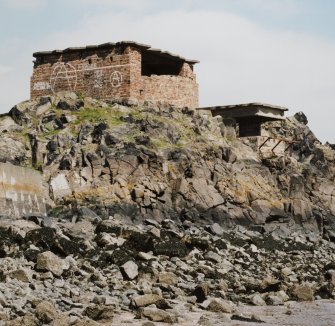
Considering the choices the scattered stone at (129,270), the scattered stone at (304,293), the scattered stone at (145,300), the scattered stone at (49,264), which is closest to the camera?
the scattered stone at (145,300)

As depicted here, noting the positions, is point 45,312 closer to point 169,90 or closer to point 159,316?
point 159,316

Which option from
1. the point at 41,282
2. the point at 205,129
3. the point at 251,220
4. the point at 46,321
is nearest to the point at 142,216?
the point at 251,220

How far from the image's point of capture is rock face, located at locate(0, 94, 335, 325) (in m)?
23.4

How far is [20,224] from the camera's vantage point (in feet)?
104

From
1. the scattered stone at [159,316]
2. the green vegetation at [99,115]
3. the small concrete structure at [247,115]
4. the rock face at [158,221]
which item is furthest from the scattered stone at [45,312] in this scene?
the small concrete structure at [247,115]

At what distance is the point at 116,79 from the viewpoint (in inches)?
1993

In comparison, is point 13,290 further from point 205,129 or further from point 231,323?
point 205,129

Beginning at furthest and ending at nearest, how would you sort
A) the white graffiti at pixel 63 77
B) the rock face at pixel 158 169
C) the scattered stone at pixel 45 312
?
the white graffiti at pixel 63 77 < the rock face at pixel 158 169 < the scattered stone at pixel 45 312

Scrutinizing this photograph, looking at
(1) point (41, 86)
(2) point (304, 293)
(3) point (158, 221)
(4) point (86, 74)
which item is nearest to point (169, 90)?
(4) point (86, 74)

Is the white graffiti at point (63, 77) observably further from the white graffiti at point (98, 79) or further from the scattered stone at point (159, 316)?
the scattered stone at point (159, 316)

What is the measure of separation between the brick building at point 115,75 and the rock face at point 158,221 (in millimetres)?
1706

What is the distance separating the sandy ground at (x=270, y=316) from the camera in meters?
21.2

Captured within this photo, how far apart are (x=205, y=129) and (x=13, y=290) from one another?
1158 inches

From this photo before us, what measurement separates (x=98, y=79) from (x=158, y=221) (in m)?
15.2
